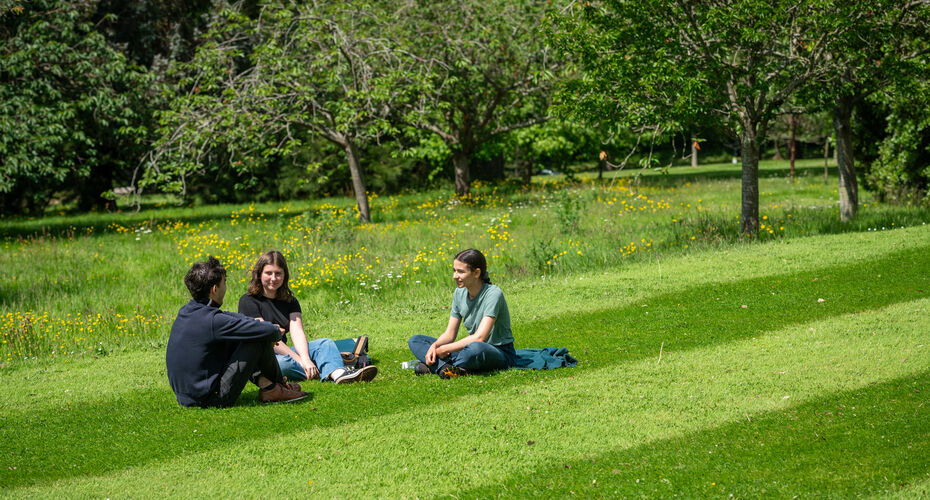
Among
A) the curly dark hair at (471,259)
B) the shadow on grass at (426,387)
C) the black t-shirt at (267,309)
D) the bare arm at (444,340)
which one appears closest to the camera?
the shadow on grass at (426,387)

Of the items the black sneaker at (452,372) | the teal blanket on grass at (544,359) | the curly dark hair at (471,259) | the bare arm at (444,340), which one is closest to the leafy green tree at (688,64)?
the teal blanket on grass at (544,359)

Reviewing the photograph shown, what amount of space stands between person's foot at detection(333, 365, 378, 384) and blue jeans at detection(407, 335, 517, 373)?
536mm

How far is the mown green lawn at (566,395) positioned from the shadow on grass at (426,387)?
28mm

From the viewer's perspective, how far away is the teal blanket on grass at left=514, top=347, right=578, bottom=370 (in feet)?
23.2

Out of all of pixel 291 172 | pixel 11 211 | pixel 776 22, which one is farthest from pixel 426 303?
pixel 11 211

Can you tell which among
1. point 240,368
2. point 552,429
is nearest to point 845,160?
point 552,429

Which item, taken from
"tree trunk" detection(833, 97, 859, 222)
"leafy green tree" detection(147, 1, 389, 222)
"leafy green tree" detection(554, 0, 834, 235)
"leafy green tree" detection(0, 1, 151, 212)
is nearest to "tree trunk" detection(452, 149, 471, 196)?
"leafy green tree" detection(147, 1, 389, 222)

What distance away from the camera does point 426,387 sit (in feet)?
22.0

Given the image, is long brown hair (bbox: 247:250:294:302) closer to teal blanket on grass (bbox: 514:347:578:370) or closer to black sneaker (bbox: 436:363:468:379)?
black sneaker (bbox: 436:363:468:379)

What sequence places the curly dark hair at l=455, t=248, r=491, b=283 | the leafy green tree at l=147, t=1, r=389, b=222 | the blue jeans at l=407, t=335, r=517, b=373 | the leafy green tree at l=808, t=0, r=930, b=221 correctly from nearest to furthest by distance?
the curly dark hair at l=455, t=248, r=491, b=283
the blue jeans at l=407, t=335, r=517, b=373
the leafy green tree at l=808, t=0, r=930, b=221
the leafy green tree at l=147, t=1, r=389, b=222

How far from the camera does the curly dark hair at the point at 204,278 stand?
19.4 ft

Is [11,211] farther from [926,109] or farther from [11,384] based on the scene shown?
[926,109]

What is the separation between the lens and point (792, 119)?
33562 mm

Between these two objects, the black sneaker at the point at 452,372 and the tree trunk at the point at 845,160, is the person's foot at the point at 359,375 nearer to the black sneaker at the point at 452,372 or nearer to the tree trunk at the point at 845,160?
the black sneaker at the point at 452,372
